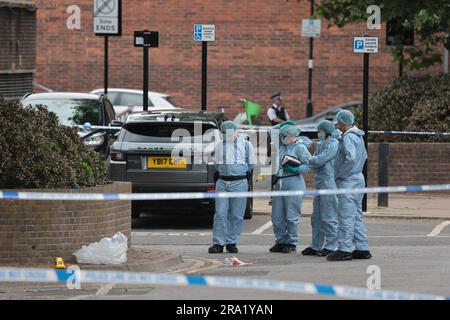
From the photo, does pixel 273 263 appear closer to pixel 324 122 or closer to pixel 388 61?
pixel 324 122

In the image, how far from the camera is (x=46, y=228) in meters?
13.0

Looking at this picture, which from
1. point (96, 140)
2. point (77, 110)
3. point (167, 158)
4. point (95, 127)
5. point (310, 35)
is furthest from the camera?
point (310, 35)

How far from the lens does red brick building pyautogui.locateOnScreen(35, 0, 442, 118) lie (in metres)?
37.2

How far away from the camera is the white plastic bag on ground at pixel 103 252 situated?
1316 centimetres

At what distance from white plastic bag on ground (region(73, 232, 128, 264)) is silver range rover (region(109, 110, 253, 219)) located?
4081 millimetres

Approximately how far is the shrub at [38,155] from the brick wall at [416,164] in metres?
8.76

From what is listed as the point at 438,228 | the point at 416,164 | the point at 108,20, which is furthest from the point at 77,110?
the point at 438,228

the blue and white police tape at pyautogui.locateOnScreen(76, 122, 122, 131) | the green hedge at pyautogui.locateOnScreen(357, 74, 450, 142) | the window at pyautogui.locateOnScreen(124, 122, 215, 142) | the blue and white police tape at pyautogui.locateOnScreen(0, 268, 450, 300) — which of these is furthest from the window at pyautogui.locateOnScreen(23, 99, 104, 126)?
the blue and white police tape at pyautogui.locateOnScreen(0, 268, 450, 300)

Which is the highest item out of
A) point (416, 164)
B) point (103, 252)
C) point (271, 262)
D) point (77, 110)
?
point (77, 110)

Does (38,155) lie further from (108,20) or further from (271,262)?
(108,20)

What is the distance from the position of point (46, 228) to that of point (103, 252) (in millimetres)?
632

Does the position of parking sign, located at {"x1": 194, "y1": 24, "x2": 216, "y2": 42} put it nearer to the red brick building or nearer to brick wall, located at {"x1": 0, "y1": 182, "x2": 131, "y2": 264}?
brick wall, located at {"x1": 0, "y1": 182, "x2": 131, "y2": 264}

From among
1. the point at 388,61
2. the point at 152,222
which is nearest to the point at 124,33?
the point at 388,61
